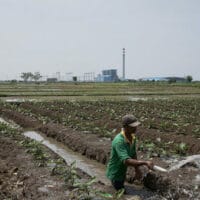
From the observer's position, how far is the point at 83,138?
1262 cm

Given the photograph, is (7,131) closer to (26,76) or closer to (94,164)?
(94,164)

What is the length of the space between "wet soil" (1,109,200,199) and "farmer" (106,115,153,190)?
0.63 metres

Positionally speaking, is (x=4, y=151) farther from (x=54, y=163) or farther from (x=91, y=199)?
(x=91, y=199)

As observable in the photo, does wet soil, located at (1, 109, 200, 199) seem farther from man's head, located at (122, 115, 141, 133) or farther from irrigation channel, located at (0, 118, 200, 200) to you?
man's head, located at (122, 115, 141, 133)

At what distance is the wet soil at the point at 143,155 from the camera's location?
695 centimetres

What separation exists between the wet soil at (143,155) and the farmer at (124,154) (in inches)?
24.9

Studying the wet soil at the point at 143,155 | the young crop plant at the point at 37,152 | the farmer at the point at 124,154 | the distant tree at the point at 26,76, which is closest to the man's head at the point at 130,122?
the farmer at the point at 124,154

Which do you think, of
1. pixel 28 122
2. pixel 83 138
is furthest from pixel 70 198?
pixel 28 122


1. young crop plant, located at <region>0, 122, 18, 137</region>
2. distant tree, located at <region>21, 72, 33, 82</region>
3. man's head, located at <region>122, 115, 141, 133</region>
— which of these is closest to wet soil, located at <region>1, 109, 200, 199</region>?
man's head, located at <region>122, 115, 141, 133</region>

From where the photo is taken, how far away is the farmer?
6570mm

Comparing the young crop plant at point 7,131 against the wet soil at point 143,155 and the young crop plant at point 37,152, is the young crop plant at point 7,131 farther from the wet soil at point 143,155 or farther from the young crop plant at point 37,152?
the young crop plant at point 37,152

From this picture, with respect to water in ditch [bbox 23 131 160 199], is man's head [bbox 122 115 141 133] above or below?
above

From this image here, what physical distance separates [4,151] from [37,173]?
317 cm

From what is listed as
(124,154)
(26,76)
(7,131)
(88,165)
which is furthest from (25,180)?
(26,76)
